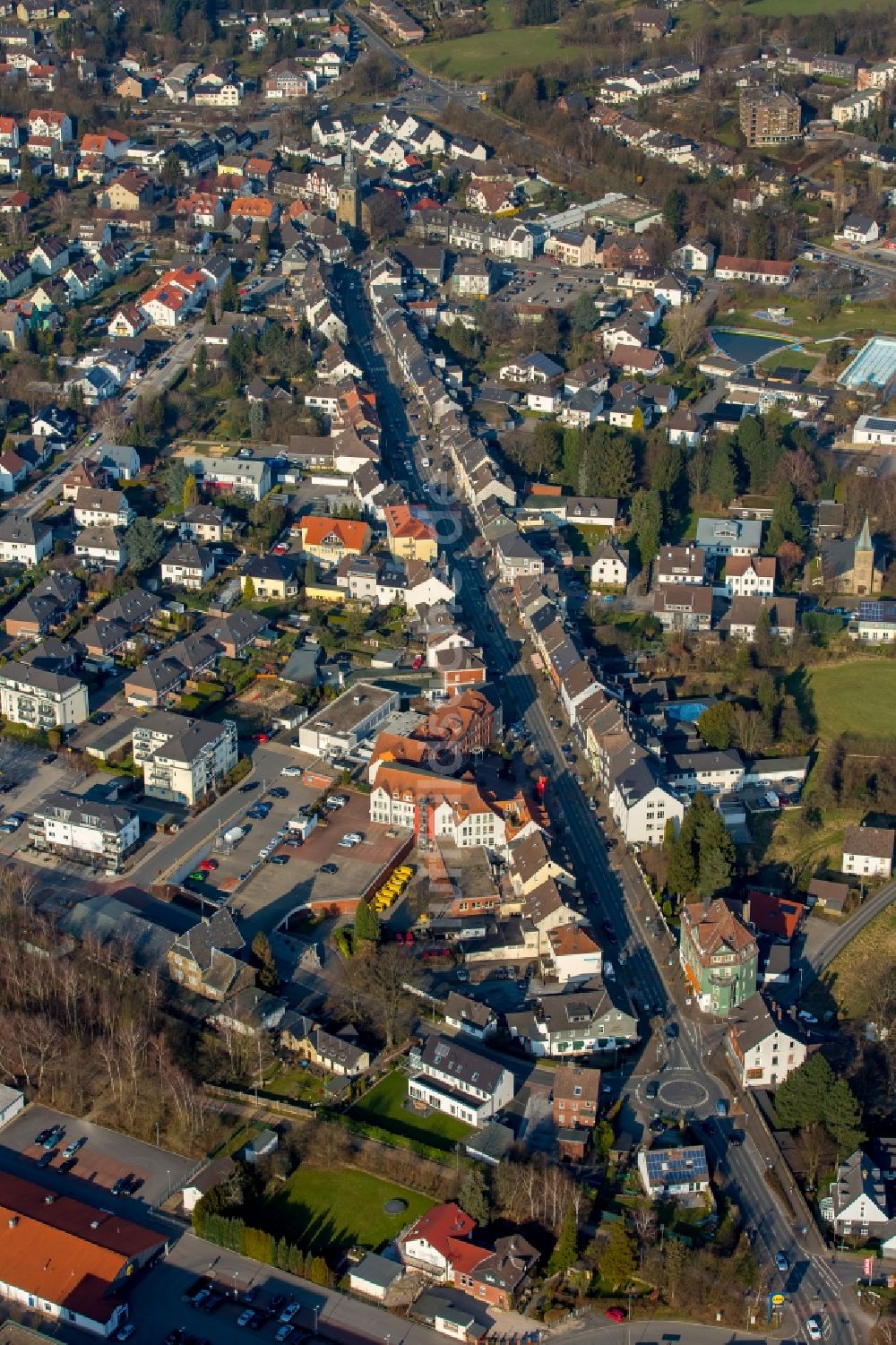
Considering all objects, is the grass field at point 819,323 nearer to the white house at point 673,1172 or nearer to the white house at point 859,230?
the white house at point 859,230

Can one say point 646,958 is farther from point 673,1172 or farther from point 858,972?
point 673,1172

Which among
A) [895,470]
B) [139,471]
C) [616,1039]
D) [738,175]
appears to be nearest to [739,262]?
[738,175]

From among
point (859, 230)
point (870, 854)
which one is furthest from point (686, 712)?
point (859, 230)

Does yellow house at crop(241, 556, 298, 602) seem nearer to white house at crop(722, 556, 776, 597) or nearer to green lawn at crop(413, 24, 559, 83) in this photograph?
white house at crop(722, 556, 776, 597)

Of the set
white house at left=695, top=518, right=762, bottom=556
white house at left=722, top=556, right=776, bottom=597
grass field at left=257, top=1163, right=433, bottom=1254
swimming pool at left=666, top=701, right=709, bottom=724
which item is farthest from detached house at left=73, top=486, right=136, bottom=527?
grass field at left=257, top=1163, right=433, bottom=1254

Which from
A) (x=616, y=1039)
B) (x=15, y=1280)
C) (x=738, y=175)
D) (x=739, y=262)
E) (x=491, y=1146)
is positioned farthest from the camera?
(x=738, y=175)

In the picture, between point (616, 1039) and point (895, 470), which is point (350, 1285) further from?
point (895, 470)
